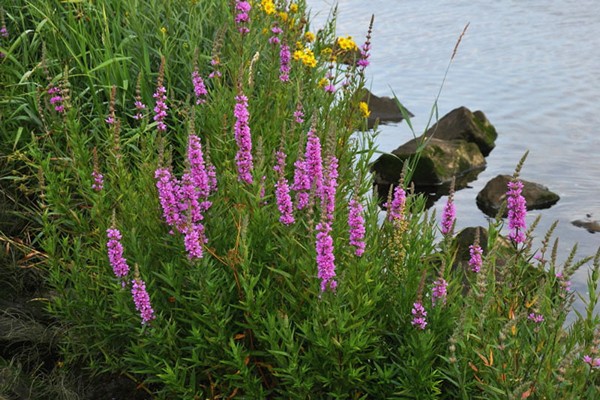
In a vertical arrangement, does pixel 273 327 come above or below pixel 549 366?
below

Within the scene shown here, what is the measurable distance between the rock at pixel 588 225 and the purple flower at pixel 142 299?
7.36 meters

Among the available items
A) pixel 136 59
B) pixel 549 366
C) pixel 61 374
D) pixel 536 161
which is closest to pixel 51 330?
pixel 61 374

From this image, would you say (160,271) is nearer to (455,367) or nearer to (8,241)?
(8,241)

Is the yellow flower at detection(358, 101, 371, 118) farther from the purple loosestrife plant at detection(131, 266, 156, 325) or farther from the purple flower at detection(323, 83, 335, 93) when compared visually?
the purple loosestrife plant at detection(131, 266, 156, 325)

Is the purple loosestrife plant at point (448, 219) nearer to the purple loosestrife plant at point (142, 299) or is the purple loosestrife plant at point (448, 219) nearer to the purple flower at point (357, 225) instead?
the purple flower at point (357, 225)

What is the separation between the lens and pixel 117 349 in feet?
14.5

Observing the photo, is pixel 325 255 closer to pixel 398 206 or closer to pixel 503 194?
pixel 398 206

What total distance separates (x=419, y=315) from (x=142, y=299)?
144 cm

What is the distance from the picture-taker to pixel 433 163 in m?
11.1

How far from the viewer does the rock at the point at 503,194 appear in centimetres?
1019

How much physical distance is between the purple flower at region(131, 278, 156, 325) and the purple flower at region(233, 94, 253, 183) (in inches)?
34.6

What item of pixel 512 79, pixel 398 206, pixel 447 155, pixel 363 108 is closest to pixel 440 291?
pixel 398 206

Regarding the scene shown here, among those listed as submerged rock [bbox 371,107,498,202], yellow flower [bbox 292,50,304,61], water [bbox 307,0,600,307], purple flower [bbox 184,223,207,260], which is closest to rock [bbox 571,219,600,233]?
water [bbox 307,0,600,307]

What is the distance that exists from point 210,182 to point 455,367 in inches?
83.9
